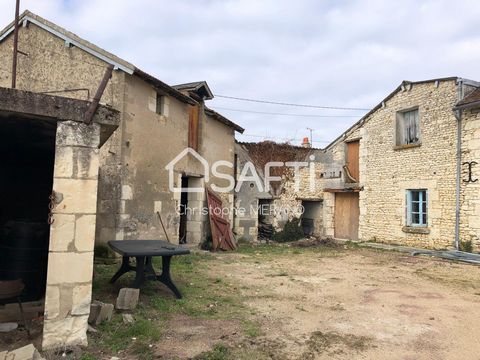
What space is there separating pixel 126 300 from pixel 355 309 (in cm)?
300

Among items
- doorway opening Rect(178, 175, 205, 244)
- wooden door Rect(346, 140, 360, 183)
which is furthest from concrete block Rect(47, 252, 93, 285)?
wooden door Rect(346, 140, 360, 183)

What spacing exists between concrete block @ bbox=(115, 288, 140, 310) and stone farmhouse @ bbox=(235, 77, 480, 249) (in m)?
9.27

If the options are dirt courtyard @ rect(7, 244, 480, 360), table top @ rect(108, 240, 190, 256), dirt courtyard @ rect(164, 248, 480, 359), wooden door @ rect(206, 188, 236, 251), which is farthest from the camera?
wooden door @ rect(206, 188, 236, 251)

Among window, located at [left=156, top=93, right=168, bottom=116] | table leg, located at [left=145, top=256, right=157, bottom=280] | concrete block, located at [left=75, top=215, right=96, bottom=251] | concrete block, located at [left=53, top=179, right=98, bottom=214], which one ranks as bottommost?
table leg, located at [left=145, top=256, right=157, bottom=280]

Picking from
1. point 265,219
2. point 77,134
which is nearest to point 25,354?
point 77,134

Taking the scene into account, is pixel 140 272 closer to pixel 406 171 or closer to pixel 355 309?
pixel 355 309

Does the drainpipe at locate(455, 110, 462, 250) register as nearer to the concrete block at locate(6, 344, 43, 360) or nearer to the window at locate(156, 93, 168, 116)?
the window at locate(156, 93, 168, 116)

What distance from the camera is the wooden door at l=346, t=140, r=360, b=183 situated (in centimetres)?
1376

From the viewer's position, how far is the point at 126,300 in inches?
176

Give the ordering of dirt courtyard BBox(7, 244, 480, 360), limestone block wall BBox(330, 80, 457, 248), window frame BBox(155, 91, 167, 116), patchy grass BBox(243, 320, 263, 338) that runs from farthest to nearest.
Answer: limestone block wall BBox(330, 80, 457, 248)
window frame BBox(155, 91, 167, 116)
patchy grass BBox(243, 320, 263, 338)
dirt courtyard BBox(7, 244, 480, 360)

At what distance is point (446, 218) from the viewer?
10.7m

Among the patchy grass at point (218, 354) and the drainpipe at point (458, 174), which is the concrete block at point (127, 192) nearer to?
the patchy grass at point (218, 354)

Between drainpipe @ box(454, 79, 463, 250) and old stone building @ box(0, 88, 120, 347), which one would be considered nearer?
old stone building @ box(0, 88, 120, 347)

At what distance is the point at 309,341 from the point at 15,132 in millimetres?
3971
